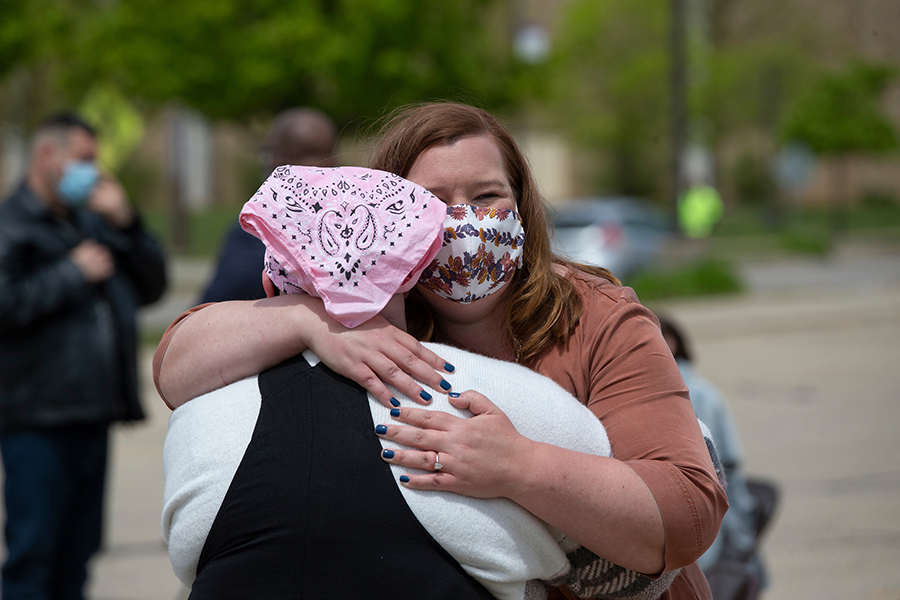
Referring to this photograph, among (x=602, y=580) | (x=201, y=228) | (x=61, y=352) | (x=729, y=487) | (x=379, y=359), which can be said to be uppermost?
(x=379, y=359)

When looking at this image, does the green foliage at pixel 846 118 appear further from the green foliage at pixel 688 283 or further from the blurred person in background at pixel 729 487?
the blurred person in background at pixel 729 487

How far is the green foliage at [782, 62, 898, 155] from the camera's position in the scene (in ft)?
92.6

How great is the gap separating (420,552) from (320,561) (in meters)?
0.15

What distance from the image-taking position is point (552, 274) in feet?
6.00

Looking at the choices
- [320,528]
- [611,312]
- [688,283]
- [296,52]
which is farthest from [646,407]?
[296,52]

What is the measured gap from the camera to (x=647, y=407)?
158 cm

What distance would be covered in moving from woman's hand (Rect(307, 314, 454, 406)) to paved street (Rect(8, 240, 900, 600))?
3.56 m

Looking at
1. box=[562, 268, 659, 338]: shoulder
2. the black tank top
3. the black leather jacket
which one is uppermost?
box=[562, 268, 659, 338]: shoulder

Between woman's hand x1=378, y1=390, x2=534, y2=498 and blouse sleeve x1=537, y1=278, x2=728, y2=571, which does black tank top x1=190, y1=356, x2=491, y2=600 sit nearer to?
woman's hand x1=378, y1=390, x2=534, y2=498

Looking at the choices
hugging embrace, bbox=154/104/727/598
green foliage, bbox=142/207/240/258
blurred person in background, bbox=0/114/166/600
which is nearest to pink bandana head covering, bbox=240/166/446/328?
hugging embrace, bbox=154/104/727/598

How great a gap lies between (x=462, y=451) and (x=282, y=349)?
35 cm

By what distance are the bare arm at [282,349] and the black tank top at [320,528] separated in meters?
0.09

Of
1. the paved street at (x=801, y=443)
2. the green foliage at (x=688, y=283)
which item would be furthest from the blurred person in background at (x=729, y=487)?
the green foliage at (x=688, y=283)

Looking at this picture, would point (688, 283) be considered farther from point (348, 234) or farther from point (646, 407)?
point (348, 234)
